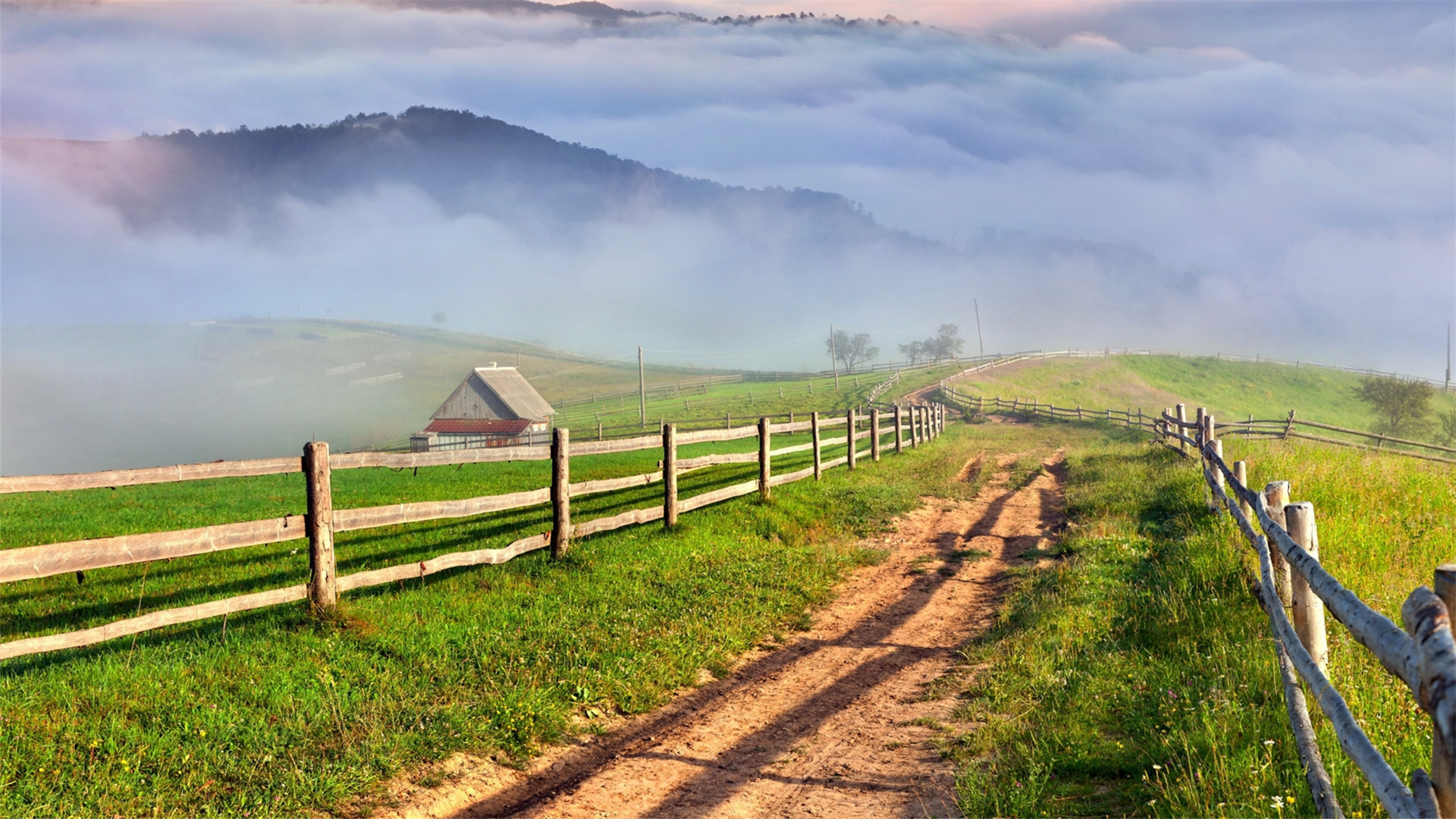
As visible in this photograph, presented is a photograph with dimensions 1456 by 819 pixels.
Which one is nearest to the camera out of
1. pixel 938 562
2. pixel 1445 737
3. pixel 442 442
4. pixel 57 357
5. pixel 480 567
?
pixel 1445 737

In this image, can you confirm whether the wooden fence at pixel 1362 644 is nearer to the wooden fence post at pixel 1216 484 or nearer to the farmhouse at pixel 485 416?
the wooden fence post at pixel 1216 484

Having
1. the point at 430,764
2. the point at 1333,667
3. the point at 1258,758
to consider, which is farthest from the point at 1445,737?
the point at 430,764

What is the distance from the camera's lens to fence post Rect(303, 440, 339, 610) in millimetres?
7961

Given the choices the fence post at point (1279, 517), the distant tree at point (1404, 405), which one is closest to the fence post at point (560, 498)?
the fence post at point (1279, 517)

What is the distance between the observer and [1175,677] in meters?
5.99

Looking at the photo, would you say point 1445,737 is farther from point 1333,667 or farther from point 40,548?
point 40,548

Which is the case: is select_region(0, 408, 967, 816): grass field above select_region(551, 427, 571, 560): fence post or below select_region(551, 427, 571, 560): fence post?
below

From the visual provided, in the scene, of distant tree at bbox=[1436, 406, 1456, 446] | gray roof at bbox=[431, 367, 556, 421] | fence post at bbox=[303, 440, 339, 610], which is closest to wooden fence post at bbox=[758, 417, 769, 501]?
fence post at bbox=[303, 440, 339, 610]

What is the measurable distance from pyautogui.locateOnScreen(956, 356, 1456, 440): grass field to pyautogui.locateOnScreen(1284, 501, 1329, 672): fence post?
67325 mm

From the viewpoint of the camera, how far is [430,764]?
557cm

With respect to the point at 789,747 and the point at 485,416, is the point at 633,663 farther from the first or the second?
the point at 485,416

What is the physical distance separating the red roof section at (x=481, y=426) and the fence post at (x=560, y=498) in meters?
54.5

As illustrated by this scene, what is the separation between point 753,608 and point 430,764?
446 centimetres

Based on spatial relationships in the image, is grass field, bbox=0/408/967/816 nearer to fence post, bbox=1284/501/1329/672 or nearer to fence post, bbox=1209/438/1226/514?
fence post, bbox=1284/501/1329/672
